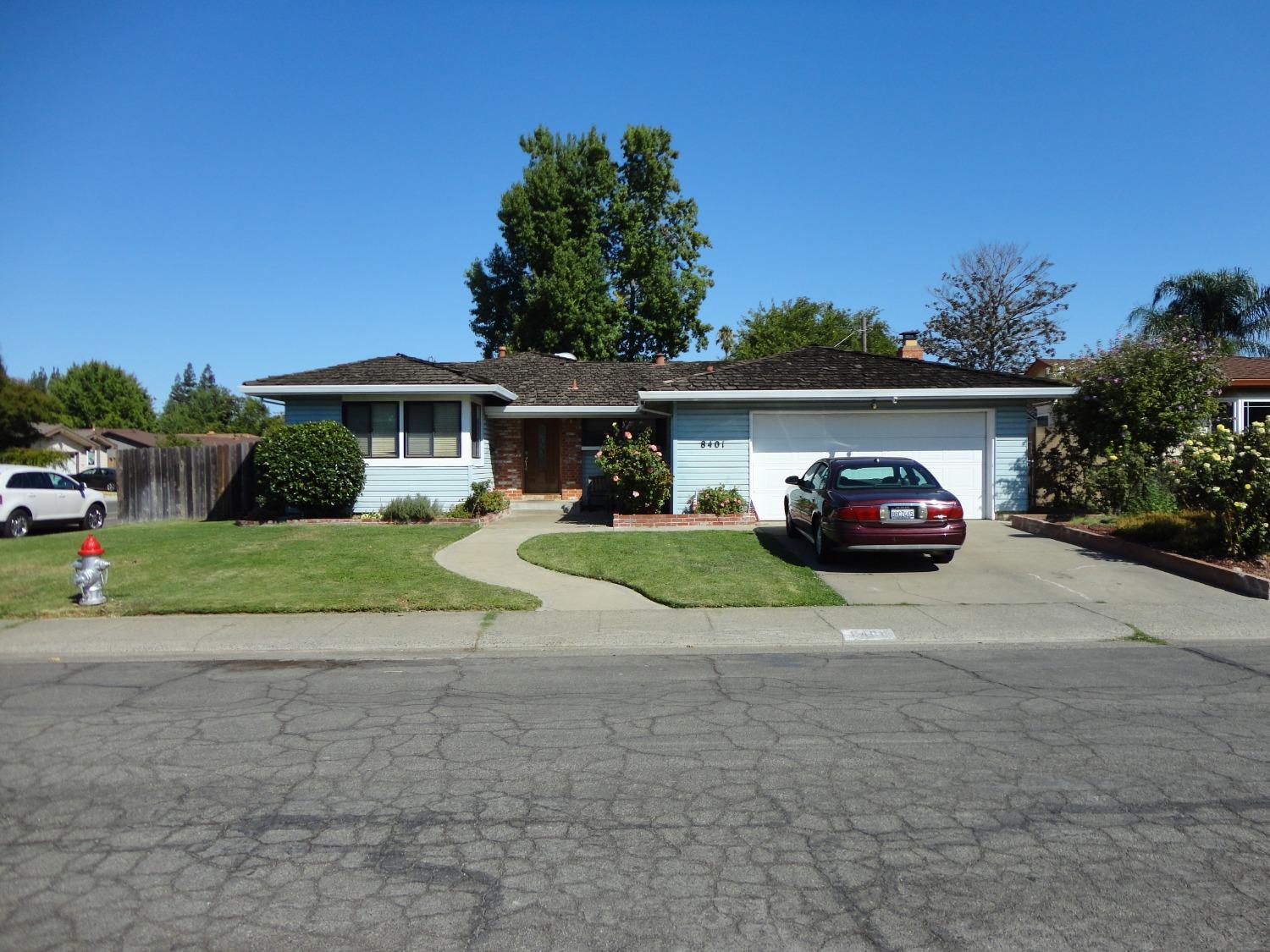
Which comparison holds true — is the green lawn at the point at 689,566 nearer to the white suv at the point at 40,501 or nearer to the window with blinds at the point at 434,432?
the window with blinds at the point at 434,432

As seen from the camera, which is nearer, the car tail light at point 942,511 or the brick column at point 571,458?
the car tail light at point 942,511

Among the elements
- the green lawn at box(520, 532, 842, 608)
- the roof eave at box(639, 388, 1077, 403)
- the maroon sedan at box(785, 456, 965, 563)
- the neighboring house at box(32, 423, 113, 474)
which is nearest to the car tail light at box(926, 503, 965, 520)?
the maroon sedan at box(785, 456, 965, 563)

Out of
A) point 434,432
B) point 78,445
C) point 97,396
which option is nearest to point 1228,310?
point 434,432

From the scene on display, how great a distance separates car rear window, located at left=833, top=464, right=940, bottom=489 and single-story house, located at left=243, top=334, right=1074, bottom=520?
4.64 metres

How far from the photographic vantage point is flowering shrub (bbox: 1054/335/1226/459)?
1630cm

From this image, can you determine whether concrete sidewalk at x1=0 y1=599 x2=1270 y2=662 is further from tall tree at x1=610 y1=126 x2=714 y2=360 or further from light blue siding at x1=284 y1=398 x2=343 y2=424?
tall tree at x1=610 y1=126 x2=714 y2=360

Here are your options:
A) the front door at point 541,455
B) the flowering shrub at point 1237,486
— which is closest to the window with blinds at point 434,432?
the front door at point 541,455

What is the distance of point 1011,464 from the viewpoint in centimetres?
1792

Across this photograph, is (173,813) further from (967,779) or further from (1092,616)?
(1092,616)

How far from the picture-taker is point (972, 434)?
18.0 metres

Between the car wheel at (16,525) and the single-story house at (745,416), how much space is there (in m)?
5.21

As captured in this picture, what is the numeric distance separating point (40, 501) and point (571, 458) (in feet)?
39.2

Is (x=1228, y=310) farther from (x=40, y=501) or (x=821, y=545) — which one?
(x=40, y=501)

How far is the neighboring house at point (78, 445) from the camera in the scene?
57.8 meters
